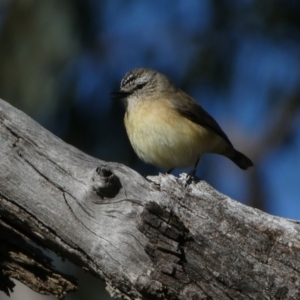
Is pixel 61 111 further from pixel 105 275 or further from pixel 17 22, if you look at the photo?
pixel 105 275

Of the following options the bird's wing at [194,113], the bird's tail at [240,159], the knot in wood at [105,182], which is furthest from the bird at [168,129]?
the knot in wood at [105,182]

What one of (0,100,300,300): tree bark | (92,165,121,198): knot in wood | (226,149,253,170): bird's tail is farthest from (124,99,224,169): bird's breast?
(92,165,121,198): knot in wood

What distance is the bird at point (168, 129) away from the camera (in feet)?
18.7

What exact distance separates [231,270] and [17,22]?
509 cm

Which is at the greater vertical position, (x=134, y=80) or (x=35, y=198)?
(x=134, y=80)

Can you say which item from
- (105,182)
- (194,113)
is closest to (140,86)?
(194,113)

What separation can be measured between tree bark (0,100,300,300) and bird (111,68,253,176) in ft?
4.08

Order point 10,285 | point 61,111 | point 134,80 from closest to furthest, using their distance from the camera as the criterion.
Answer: point 10,285
point 134,80
point 61,111

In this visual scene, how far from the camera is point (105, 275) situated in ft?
13.4

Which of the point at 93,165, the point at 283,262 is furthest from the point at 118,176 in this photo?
the point at 283,262

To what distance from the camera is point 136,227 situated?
13.2ft

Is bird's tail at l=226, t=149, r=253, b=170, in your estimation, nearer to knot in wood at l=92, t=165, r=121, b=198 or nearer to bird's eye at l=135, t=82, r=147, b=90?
bird's eye at l=135, t=82, r=147, b=90

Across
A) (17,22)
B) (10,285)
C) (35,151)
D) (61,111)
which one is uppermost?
(17,22)

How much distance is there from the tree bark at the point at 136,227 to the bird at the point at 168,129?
1.24m
